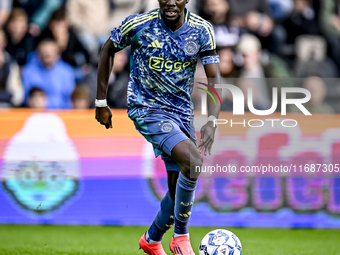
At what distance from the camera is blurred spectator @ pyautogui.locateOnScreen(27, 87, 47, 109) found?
7.41 m

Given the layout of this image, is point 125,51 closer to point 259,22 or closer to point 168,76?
point 259,22

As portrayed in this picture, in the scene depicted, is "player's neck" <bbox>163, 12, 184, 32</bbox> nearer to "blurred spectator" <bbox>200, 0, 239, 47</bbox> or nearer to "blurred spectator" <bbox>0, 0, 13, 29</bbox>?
"blurred spectator" <bbox>200, 0, 239, 47</bbox>

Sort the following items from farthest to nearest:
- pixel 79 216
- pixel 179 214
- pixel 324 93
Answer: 1. pixel 324 93
2. pixel 79 216
3. pixel 179 214

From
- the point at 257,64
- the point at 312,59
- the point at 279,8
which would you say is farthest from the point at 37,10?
the point at 312,59

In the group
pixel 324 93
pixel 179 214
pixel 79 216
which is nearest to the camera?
pixel 179 214

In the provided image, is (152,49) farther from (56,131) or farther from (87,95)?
(87,95)

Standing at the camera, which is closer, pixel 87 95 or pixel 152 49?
pixel 152 49

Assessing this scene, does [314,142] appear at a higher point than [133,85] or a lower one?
lower

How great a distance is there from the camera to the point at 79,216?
247 inches

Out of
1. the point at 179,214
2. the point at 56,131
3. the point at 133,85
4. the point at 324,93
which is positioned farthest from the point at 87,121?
the point at 324,93

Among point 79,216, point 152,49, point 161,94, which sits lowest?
point 79,216

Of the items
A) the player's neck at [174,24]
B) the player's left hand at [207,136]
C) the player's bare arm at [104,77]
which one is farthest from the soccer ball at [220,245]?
the player's neck at [174,24]

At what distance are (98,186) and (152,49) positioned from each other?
265 cm

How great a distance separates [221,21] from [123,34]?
3946mm
